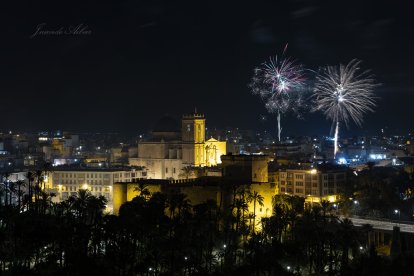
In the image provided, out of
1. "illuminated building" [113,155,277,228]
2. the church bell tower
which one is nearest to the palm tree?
"illuminated building" [113,155,277,228]

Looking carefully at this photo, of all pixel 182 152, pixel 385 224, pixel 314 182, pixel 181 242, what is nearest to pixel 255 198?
pixel 385 224

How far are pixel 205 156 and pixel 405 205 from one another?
2527 cm

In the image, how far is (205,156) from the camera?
277ft

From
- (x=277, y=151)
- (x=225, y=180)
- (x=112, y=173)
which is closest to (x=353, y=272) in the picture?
(x=225, y=180)

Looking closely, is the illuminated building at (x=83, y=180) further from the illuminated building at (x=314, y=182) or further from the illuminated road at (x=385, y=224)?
the illuminated road at (x=385, y=224)

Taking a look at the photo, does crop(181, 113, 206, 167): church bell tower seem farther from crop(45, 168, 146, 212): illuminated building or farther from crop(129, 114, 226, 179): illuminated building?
crop(45, 168, 146, 212): illuminated building

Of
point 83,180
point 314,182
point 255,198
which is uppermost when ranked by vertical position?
point 83,180

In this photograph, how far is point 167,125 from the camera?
93.8 m

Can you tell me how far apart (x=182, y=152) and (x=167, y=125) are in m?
9.88

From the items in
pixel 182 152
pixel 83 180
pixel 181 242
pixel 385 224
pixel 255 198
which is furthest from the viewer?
pixel 182 152

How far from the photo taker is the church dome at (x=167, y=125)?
9312cm

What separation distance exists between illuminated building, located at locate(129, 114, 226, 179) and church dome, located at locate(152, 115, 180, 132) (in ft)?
10.5

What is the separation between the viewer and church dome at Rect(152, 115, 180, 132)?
93.1 m

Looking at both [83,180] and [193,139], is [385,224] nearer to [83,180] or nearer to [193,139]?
[193,139]
